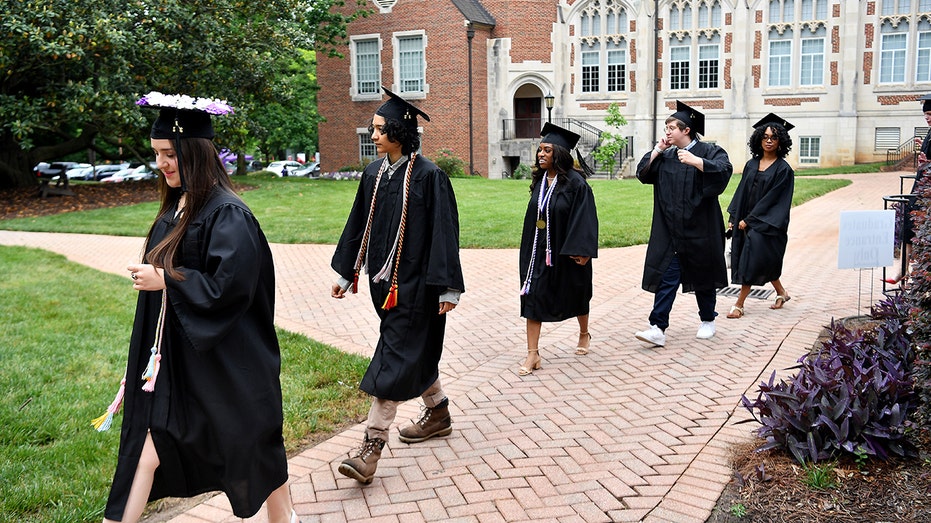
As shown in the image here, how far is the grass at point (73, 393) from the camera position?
444cm

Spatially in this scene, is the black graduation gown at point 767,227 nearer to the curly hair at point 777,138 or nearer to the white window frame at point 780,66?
the curly hair at point 777,138

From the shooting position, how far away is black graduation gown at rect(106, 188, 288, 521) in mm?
3299

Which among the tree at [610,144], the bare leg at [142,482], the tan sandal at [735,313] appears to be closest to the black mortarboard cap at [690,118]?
the tan sandal at [735,313]

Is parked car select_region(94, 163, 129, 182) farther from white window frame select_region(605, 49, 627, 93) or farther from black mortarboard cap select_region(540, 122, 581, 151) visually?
black mortarboard cap select_region(540, 122, 581, 151)

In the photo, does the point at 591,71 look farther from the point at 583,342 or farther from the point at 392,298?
the point at 392,298

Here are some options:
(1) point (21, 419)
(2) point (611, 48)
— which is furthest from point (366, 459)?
(2) point (611, 48)

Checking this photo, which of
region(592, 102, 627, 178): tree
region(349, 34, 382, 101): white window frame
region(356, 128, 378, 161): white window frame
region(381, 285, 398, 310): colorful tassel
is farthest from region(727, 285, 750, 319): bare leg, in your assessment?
region(349, 34, 382, 101): white window frame

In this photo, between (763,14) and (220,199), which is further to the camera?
(763,14)

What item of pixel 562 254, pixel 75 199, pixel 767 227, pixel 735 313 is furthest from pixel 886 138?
pixel 562 254

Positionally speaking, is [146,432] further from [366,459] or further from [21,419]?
[21,419]

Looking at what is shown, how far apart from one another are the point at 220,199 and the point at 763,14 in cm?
3273

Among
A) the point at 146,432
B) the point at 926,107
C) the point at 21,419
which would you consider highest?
the point at 926,107

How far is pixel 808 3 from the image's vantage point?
31.8 metres

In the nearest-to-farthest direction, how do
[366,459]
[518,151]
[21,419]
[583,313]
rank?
[366,459], [21,419], [583,313], [518,151]
